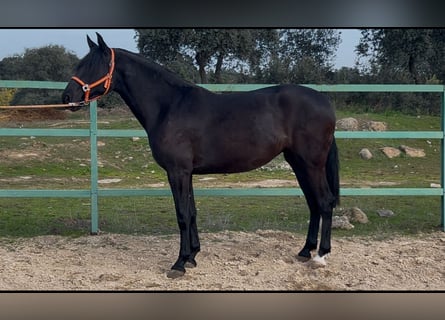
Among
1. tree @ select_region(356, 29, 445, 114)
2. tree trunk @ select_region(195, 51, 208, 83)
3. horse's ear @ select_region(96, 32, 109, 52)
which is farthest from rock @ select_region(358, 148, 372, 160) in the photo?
horse's ear @ select_region(96, 32, 109, 52)

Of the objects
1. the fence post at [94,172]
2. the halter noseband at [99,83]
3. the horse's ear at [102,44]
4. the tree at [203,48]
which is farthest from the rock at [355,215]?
the horse's ear at [102,44]

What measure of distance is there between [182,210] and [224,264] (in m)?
0.49

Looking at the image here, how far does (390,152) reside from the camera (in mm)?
4898

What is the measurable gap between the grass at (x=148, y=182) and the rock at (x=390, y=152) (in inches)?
1.3

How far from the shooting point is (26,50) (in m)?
4.33

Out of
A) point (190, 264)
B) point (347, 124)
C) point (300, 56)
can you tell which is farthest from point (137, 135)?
point (347, 124)

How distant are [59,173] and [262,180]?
152 centimetres

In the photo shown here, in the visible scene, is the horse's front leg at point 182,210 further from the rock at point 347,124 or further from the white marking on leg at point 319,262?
the rock at point 347,124

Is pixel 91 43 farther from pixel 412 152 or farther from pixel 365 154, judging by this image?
pixel 412 152

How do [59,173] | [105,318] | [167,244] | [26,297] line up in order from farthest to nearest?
[59,173] → [167,244] → [26,297] → [105,318]

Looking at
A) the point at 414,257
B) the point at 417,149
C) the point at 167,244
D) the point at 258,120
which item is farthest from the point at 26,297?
the point at 417,149

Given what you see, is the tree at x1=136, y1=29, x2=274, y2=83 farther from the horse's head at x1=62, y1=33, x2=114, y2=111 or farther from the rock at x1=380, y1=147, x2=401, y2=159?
the rock at x1=380, y1=147, x2=401, y2=159

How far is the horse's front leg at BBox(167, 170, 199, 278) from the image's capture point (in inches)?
150

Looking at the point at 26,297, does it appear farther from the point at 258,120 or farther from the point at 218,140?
the point at 258,120
